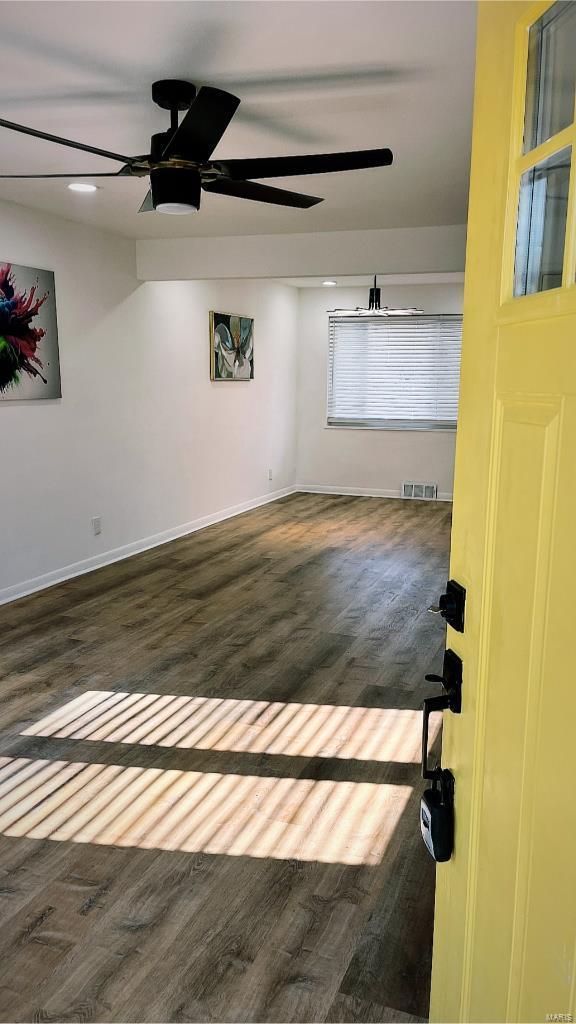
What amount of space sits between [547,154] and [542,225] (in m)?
0.08

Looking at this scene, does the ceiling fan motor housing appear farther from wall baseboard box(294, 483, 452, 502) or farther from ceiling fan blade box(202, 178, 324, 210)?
wall baseboard box(294, 483, 452, 502)

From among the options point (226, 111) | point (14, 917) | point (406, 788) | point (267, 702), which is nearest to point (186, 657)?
point (267, 702)

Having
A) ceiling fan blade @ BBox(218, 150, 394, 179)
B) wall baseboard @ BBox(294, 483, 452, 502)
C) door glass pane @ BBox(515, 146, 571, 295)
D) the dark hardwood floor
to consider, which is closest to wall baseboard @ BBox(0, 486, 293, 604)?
the dark hardwood floor

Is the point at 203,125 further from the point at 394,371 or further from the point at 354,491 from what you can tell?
the point at 354,491

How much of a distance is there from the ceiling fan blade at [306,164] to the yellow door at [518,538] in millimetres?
1338

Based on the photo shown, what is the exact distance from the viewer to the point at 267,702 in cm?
337

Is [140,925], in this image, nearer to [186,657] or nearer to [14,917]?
[14,917]

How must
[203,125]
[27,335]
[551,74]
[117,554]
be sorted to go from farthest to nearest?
[117,554] → [27,335] → [203,125] → [551,74]

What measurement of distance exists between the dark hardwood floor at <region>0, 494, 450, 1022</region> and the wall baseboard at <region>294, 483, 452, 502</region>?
3938 mm

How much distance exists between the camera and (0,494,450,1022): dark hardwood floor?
1824mm

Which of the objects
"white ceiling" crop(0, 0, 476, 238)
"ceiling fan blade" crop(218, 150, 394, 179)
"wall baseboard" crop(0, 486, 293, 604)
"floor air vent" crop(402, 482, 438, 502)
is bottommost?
"wall baseboard" crop(0, 486, 293, 604)

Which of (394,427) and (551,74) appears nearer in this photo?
(551,74)

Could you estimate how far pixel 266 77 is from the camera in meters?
2.59

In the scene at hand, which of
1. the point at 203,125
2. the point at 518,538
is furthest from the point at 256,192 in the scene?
the point at 518,538
